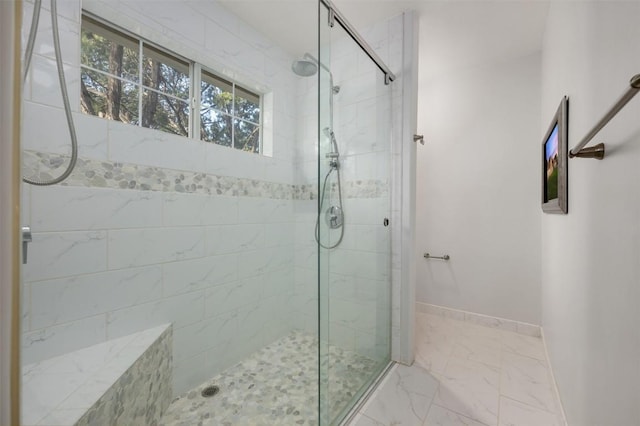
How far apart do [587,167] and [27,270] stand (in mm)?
2234

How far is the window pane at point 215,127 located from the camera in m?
1.89

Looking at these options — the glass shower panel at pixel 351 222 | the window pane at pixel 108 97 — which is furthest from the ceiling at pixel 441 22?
the window pane at pixel 108 97

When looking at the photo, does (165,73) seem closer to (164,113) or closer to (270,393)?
(164,113)

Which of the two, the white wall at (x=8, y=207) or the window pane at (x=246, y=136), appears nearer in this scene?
the white wall at (x=8, y=207)

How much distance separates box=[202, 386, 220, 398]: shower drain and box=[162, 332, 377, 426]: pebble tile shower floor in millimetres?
23

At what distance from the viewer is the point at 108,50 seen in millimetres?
1462

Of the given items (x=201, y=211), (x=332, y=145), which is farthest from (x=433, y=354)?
(x=201, y=211)

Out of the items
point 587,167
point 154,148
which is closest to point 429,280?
point 587,167

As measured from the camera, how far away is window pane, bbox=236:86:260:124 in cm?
216

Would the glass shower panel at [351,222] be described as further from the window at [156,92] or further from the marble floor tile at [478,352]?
the window at [156,92]

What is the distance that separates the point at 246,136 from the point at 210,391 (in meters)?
1.82

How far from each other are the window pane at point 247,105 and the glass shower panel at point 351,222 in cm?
100

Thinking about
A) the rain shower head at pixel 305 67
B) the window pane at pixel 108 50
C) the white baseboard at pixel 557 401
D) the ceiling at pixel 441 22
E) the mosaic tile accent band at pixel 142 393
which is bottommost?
the white baseboard at pixel 557 401

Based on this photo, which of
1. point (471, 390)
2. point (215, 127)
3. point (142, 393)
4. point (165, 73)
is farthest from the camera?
point (215, 127)
